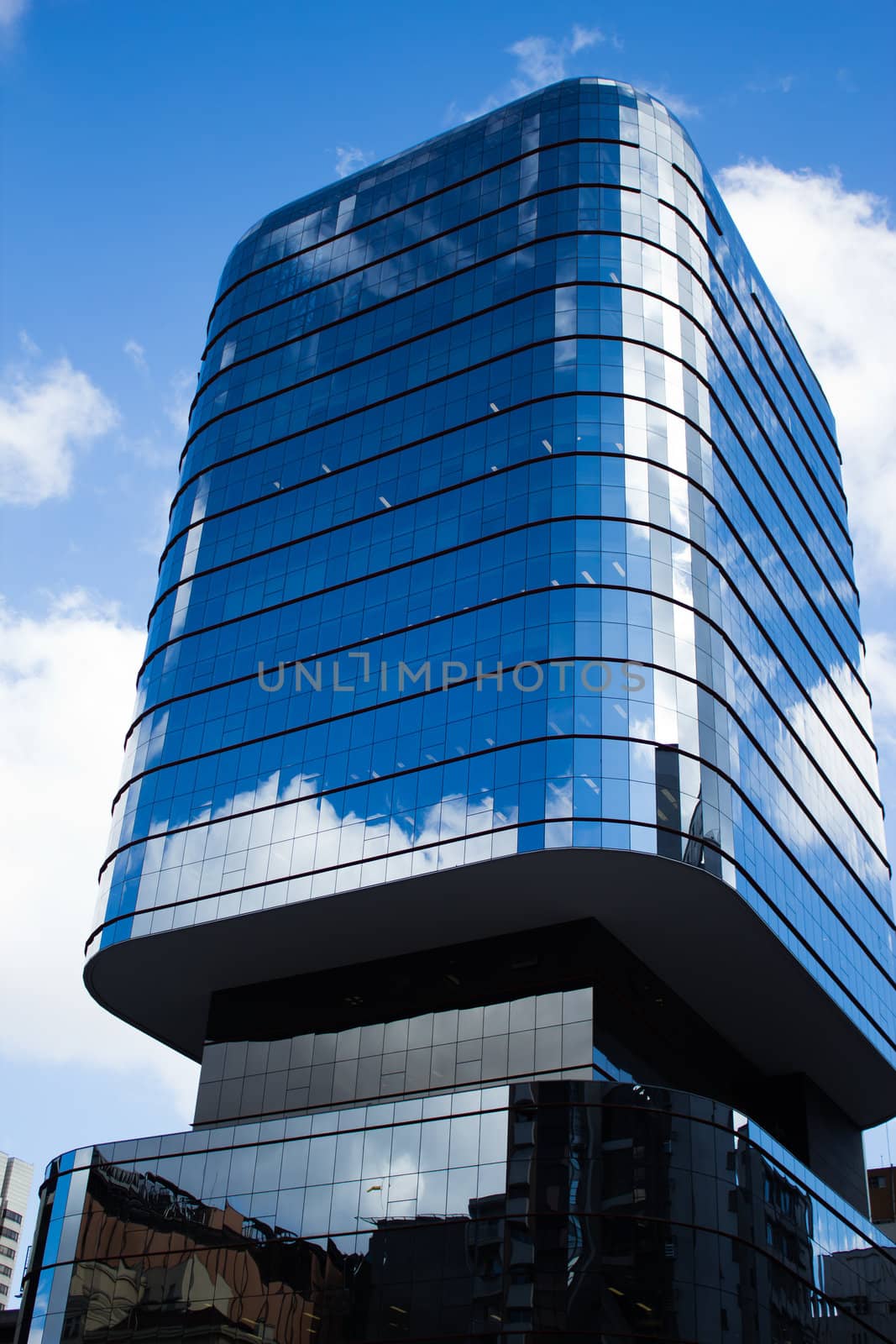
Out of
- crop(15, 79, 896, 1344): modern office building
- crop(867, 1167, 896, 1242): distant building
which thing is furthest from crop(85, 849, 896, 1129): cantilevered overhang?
crop(867, 1167, 896, 1242): distant building

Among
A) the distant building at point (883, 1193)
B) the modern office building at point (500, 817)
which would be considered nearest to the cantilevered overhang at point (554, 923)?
the modern office building at point (500, 817)

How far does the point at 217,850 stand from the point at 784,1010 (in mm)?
22989

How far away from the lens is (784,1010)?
183 ft

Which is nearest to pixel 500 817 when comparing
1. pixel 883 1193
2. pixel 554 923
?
pixel 554 923

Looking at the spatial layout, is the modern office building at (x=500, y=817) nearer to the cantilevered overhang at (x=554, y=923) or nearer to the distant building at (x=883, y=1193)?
the cantilevered overhang at (x=554, y=923)

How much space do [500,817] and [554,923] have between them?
498cm

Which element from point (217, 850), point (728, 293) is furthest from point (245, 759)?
point (728, 293)

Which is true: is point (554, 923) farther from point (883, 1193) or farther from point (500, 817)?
point (883, 1193)

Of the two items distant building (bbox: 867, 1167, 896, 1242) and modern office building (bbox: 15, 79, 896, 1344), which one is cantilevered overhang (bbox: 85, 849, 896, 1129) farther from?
distant building (bbox: 867, 1167, 896, 1242)

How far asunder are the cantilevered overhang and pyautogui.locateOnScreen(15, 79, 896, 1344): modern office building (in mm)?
201

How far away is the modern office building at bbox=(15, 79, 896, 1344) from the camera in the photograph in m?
43.0

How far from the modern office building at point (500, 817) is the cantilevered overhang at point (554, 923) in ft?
0.66

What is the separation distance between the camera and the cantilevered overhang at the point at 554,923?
158 feet

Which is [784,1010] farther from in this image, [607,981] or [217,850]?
[217,850]
